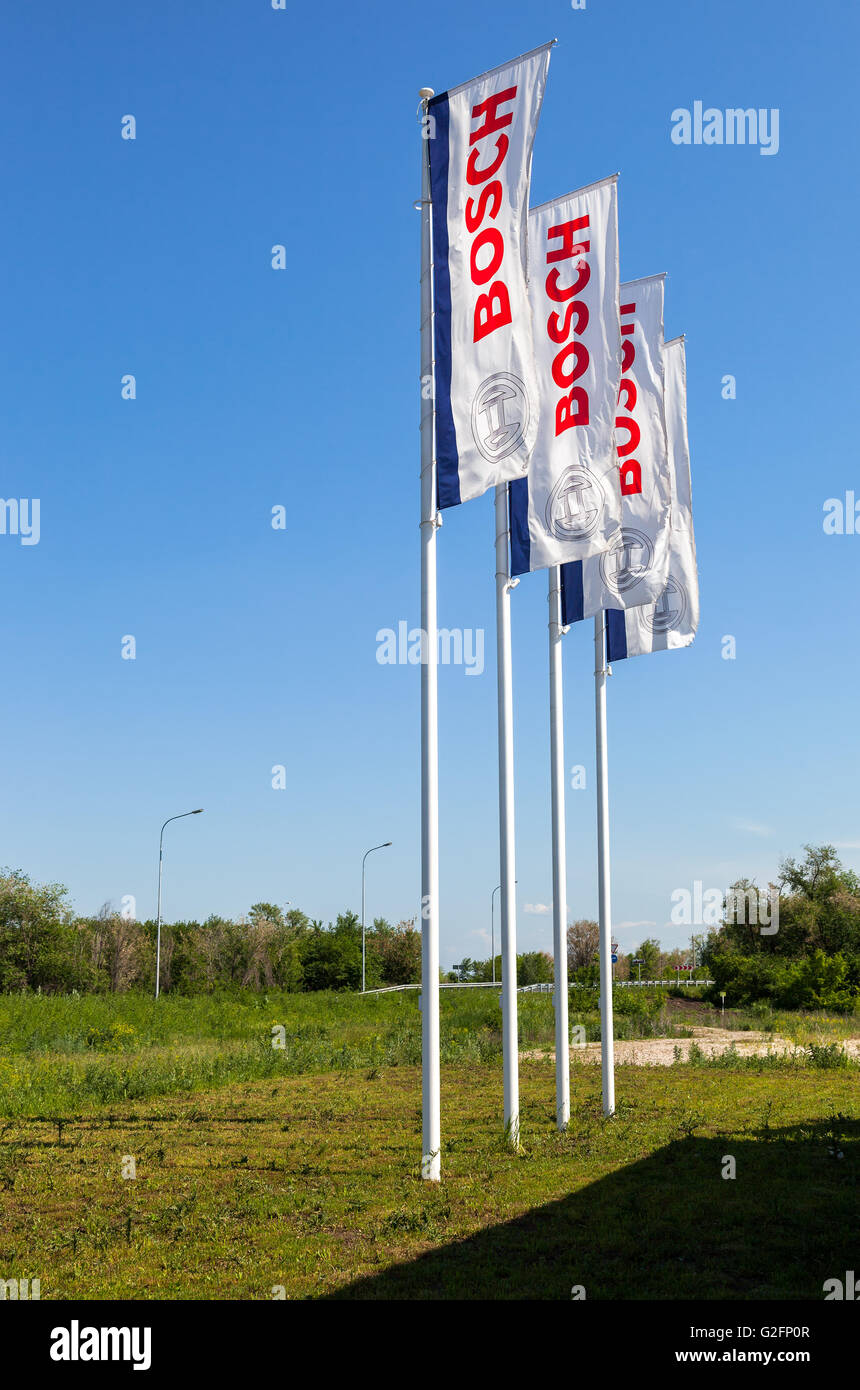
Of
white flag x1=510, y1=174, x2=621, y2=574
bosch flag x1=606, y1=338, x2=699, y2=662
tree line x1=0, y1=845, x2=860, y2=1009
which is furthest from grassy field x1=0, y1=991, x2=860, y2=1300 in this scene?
tree line x1=0, y1=845, x2=860, y2=1009

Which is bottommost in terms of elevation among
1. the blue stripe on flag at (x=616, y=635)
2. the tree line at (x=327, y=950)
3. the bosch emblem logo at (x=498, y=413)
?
the tree line at (x=327, y=950)

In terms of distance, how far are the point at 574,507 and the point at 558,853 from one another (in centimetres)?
435

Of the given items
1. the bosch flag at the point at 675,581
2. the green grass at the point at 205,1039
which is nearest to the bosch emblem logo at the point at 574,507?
the bosch flag at the point at 675,581

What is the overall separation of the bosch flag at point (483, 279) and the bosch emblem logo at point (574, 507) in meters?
1.38

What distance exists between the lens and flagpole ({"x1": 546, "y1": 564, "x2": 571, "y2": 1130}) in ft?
43.6

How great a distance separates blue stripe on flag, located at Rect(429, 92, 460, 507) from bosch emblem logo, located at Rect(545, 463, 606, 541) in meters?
1.79

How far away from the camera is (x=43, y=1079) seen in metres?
18.8

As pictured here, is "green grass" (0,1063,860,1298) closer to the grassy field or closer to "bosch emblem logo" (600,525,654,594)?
the grassy field

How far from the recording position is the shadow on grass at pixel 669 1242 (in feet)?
23.6

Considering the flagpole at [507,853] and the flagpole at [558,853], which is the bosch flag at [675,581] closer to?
the flagpole at [558,853]
